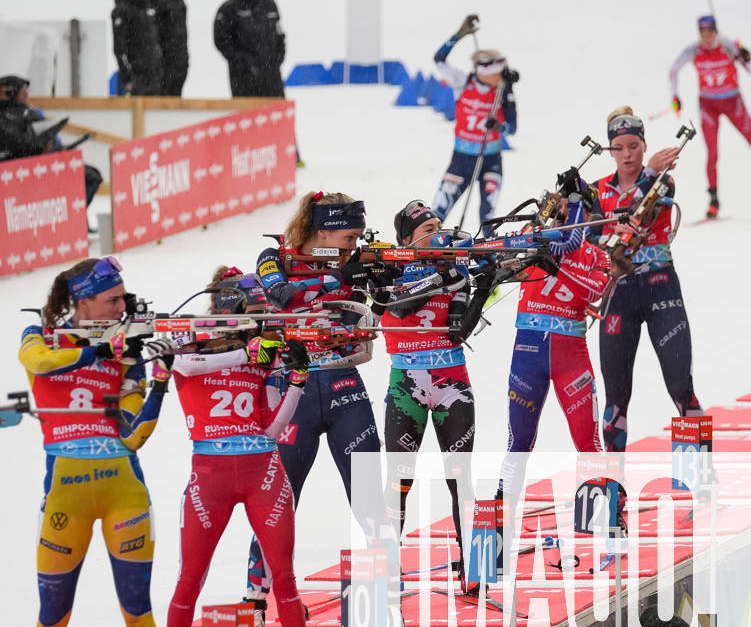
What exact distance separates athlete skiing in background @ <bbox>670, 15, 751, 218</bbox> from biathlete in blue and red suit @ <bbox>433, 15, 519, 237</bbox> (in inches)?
129

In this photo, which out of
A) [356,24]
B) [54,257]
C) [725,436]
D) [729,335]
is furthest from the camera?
[356,24]

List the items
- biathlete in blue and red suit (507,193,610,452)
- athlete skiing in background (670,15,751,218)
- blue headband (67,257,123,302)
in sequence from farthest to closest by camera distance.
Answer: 1. athlete skiing in background (670,15,751,218)
2. biathlete in blue and red suit (507,193,610,452)
3. blue headband (67,257,123,302)

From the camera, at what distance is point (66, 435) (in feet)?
20.6

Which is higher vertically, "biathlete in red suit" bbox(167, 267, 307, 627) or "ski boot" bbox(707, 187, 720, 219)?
"ski boot" bbox(707, 187, 720, 219)

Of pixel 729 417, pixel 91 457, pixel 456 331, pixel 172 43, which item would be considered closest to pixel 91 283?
pixel 91 457

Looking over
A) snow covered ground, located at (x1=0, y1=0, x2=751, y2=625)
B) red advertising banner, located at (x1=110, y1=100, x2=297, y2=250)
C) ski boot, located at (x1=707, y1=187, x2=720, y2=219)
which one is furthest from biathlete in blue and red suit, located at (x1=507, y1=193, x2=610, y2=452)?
ski boot, located at (x1=707, y1=187, x2=720, y2=219)

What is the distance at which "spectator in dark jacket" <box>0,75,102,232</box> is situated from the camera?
15203mm

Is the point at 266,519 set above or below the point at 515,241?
below

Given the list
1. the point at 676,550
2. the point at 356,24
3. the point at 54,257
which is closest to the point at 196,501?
the point at 676,550

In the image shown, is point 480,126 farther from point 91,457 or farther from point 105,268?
point 91,457

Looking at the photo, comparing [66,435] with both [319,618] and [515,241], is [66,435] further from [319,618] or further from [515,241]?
[515,241]

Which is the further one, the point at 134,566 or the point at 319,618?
the point at 319,618

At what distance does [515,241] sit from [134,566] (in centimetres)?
244

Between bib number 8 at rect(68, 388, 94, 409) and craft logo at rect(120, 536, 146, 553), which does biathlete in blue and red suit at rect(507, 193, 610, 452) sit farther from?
bib number 8 at rect(68, 388, 94, 409)
